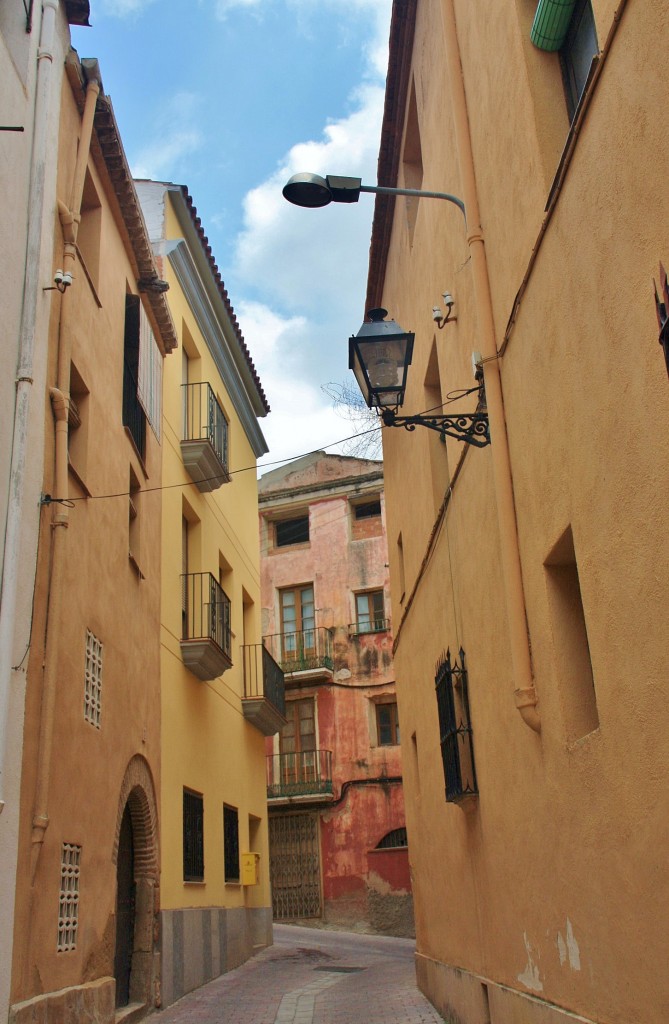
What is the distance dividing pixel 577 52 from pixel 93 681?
6.48 metres

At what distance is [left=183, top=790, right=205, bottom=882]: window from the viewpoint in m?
12.3

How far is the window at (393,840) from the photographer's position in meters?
25.2

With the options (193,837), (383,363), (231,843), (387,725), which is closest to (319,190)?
(383,363)

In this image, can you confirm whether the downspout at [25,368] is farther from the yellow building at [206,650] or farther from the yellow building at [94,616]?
the yellow building at [206,650]

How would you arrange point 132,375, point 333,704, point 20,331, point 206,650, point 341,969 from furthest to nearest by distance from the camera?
point 333,704 → point 341,969 → point 206,650 → point 132,375 → point 20,331

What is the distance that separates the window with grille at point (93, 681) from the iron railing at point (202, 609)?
3969mm

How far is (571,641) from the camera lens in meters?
5.12

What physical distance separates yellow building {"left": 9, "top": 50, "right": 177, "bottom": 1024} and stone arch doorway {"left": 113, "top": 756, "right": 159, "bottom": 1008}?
2 cm

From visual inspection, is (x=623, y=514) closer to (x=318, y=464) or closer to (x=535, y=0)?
(x=535, y=0)

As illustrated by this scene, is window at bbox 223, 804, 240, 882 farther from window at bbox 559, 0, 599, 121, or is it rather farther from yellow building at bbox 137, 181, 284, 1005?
window at bbox 559, 0, 599, 121

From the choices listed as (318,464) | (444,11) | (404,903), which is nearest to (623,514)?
(444,11)

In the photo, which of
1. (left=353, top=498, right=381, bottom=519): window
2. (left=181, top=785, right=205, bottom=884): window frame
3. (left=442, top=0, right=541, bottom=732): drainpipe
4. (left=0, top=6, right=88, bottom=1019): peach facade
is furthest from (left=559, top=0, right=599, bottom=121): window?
(left=353, top=498, right=381, bottom=519): window

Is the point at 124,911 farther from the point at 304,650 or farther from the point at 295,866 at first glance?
the point at 304,650

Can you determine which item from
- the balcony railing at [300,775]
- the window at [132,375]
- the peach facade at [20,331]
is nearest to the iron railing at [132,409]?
the window at [132,375]
